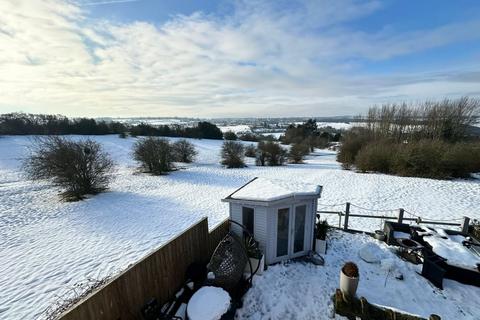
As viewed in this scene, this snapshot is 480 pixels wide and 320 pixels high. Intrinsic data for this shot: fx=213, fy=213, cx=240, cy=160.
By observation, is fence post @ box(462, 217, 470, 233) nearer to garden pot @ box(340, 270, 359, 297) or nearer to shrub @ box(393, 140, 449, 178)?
garden pot @ box(340, 270, 359, 297)

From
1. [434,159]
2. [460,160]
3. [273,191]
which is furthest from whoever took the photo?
[434,159]

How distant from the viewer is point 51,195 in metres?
13.9

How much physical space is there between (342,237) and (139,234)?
739 cm

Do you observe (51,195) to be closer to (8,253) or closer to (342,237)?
(8,253)

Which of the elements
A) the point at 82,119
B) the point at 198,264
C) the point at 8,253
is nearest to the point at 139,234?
the point at 8,253

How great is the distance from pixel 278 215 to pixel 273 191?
23.8 inches

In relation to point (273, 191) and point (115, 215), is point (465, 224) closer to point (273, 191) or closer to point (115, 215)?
point (273, 191)

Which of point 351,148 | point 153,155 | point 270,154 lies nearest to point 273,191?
point 153,155

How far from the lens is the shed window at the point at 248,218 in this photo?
17.9 feet

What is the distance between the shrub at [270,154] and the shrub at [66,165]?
1865 cm

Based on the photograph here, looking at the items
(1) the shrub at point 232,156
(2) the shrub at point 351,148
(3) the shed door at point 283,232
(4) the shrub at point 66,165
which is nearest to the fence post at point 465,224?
(3) the shed door at point 283,232

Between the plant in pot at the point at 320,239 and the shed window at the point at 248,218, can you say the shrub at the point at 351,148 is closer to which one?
the plant in pot at the point at 320,239

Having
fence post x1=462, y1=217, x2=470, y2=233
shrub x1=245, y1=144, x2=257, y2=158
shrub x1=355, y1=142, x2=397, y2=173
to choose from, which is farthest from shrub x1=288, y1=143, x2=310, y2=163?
fence post x1=462, y1=217, x2=470, y2=233

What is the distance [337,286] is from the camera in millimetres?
4891
